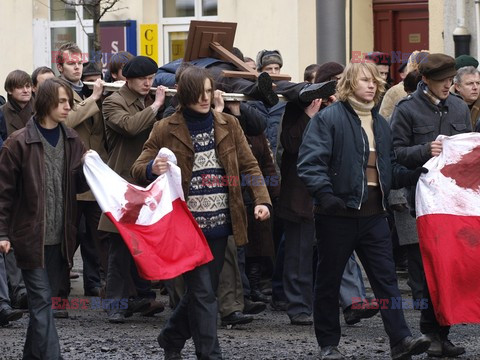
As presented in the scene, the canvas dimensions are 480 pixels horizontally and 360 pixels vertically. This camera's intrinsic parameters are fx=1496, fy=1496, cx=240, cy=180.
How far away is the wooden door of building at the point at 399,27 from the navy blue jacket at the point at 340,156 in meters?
11.9

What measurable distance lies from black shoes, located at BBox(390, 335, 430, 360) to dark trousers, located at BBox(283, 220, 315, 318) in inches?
84.7

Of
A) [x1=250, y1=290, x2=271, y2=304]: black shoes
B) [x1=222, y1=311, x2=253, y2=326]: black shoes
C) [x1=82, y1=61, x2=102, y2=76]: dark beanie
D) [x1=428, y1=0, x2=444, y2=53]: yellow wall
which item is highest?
[x1=428, y1=0, x2=444, y2=53]: yellow wall

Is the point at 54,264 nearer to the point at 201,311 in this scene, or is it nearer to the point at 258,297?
the point at 201,311

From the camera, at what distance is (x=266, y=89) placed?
10.6m

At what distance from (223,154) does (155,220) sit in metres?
0.62

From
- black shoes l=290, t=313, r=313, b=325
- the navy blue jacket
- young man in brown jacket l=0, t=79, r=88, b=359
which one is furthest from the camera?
black shoes l=290, t=313, r=313, b=325

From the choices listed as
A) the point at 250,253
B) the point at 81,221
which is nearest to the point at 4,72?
the point at 81,221

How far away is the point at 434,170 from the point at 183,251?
1840 mm

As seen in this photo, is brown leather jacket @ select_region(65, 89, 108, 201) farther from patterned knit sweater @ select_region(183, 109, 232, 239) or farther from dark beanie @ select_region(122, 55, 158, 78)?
patterned knit sweater @ select_region(183, 109, 232, 239)

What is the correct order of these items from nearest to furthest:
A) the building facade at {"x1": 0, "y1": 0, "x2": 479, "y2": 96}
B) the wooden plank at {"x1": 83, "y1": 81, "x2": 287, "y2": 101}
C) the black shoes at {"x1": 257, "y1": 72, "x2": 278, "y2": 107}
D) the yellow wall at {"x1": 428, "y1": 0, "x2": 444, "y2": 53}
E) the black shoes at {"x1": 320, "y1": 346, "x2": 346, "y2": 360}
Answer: the black shoes at {"x1": 320, "y1": 346, "x2": 346, "y2": 360} < the black shoes at {"x1": 257, "y1": 72, "x2": 278, "y2": 107} < the wooden plank at {"x1": 83, "y1": 81, "x2": 287, "y2": 101} < the yellow wall at {"x1": 428, "y1": 0, "x2": 444, "y2": 53} < the building facade at {"x1": 0, "y1": 0, "x2": 479, "y2": 96}

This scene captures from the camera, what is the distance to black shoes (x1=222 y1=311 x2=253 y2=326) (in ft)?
36.9

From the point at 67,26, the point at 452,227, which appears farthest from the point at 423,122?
the point at 67,26

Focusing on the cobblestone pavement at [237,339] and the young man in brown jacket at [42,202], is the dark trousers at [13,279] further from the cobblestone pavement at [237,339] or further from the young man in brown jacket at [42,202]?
the young man in brown jacket at [42,202]

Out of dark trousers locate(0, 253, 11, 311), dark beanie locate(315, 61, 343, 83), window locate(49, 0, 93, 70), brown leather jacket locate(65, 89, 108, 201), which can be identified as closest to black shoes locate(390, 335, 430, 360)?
dark beanie locate(315, 61, 343, 83)
